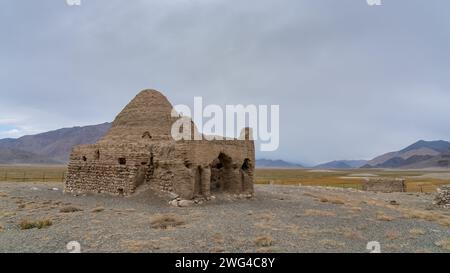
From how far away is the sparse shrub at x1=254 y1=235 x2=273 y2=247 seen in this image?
9884 millimetres

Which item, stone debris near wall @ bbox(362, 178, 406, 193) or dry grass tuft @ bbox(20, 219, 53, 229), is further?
stone debris near wall @ bbox(362, 178, 406, 193)

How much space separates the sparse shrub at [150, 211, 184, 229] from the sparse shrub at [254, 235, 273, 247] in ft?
11.6

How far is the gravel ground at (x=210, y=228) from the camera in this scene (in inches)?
386

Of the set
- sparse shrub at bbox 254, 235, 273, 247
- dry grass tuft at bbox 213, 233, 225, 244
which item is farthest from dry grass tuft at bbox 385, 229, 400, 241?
dry grass tuft at bbox 213, 233, 225, 244

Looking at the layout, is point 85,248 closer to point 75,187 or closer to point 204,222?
point 204,222

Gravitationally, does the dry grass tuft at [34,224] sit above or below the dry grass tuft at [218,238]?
above

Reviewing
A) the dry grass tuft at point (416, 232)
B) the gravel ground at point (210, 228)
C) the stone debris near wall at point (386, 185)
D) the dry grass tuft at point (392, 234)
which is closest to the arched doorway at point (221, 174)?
the gravel ground at point (210, 228)

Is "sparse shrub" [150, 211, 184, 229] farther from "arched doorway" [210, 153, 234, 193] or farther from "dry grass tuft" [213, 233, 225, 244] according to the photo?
"arched doorway" [210, 153, 234, 193]

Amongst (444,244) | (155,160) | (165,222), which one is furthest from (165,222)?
(444,244)

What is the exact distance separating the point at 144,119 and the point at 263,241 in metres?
14.2

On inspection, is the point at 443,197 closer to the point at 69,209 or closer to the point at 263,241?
the point at 263,241

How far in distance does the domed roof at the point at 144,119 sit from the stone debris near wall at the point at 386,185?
23076 mm

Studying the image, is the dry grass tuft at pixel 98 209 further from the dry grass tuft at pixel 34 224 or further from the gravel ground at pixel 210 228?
the dry grass tuft at pixel 34 224
